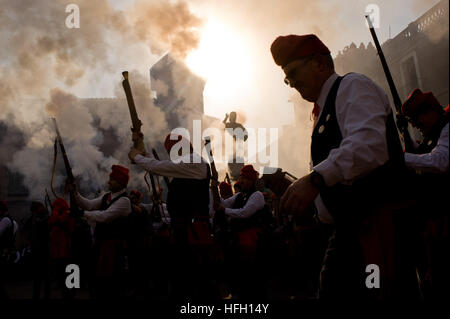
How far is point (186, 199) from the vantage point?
419 cm

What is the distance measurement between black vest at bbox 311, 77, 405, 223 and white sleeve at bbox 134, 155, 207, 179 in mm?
2629

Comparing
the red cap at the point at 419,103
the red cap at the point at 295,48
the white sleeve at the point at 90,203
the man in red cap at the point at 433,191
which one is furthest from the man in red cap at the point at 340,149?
the white sleeve at the point at 90,203

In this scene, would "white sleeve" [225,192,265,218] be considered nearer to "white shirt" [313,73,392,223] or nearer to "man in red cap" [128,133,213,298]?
"man in red cap" [128,133,213,298]

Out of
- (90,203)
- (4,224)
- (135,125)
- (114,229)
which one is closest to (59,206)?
(4,224)

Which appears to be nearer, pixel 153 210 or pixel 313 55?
pixel 313 55

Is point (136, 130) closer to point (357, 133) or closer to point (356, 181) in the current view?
point (356, 181)

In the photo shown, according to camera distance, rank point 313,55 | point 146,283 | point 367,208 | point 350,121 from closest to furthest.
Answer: point 350,121 < point 367,208 < point 313,55 < point 146,283

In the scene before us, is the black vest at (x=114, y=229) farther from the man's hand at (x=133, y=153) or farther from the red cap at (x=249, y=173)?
the red cap at (x=249, y=173)

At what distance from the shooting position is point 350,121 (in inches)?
58.1

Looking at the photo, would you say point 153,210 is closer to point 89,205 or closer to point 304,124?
point 89,205

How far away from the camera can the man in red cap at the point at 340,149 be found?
1377 millimetres

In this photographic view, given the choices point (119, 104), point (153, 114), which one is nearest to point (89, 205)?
point (153, 114)

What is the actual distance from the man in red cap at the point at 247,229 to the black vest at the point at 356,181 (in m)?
3.88
